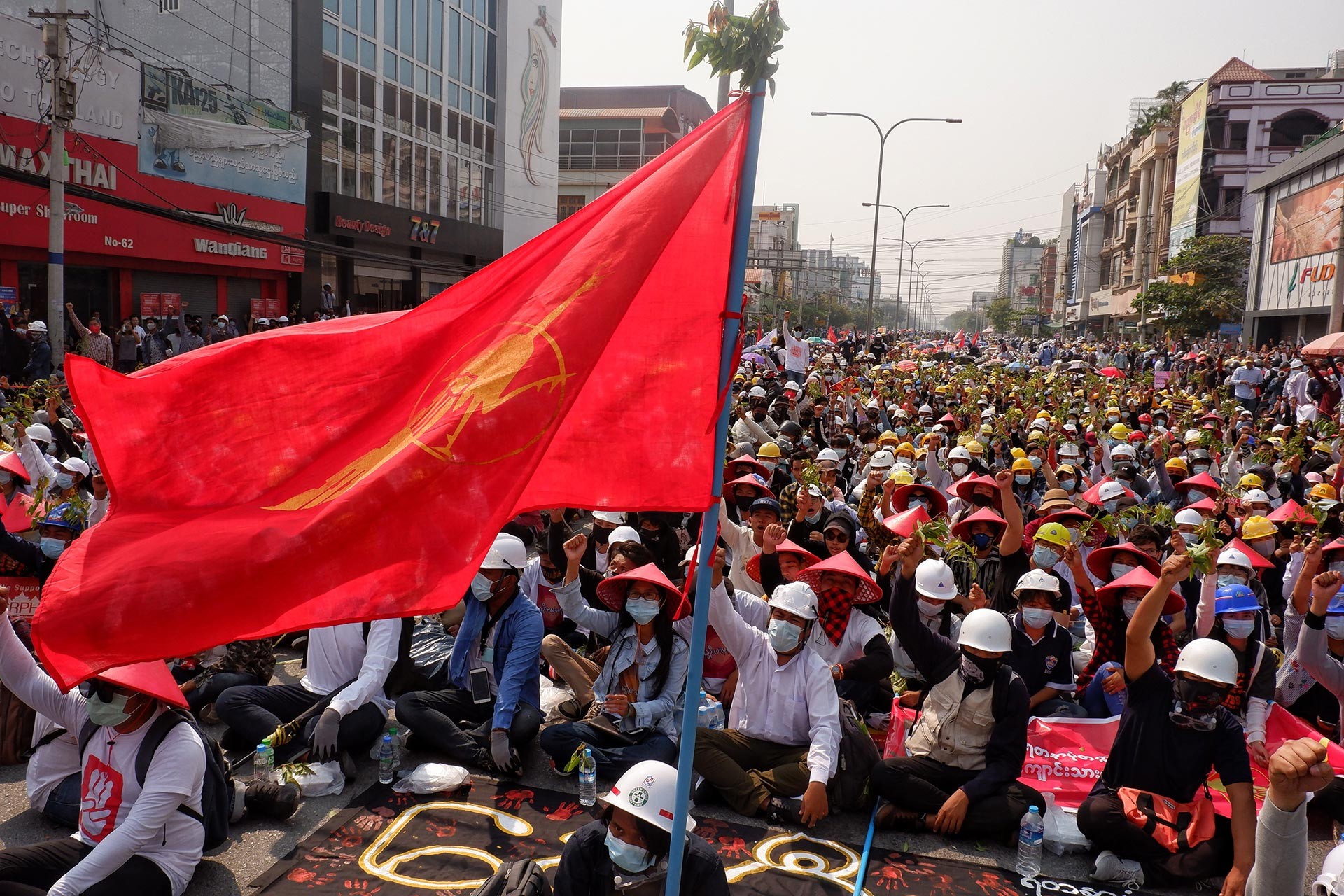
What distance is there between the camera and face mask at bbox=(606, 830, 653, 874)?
4246mm

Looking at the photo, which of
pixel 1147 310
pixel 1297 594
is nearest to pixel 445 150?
pixel 1147 310

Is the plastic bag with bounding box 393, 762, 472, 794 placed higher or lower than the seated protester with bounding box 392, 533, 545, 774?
lower

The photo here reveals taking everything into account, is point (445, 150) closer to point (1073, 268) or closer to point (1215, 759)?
point (1215, 759)

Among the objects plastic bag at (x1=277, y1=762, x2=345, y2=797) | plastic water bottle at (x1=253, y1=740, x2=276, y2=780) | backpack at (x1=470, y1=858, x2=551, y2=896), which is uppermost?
backpack at (x1=470, y1=858, x2=551, y2=896)

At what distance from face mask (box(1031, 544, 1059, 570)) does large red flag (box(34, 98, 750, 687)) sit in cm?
538

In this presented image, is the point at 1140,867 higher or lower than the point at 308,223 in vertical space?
lower

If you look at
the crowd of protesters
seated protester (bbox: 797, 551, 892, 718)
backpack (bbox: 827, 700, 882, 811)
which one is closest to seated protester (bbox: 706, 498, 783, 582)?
the crowd of protesters

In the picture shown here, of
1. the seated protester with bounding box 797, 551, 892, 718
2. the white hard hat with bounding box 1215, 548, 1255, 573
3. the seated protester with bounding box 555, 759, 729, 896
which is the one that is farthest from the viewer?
the white hard hat with bounding box 1215, 548, 1255, 573

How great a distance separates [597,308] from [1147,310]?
5513 cm

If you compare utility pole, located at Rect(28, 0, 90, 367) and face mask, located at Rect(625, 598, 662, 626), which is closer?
face mask, located at Rect(625, 598, 662, 626)

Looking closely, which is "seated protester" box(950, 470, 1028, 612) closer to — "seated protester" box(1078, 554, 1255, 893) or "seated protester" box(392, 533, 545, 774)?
"seated protester" box(1078, 554, 1255, 893)

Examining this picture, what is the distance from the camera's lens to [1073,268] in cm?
10825

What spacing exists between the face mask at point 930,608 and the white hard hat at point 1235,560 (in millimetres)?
1928

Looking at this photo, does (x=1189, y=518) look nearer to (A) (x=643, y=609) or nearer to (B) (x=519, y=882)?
(A) (x=643, y=609)
